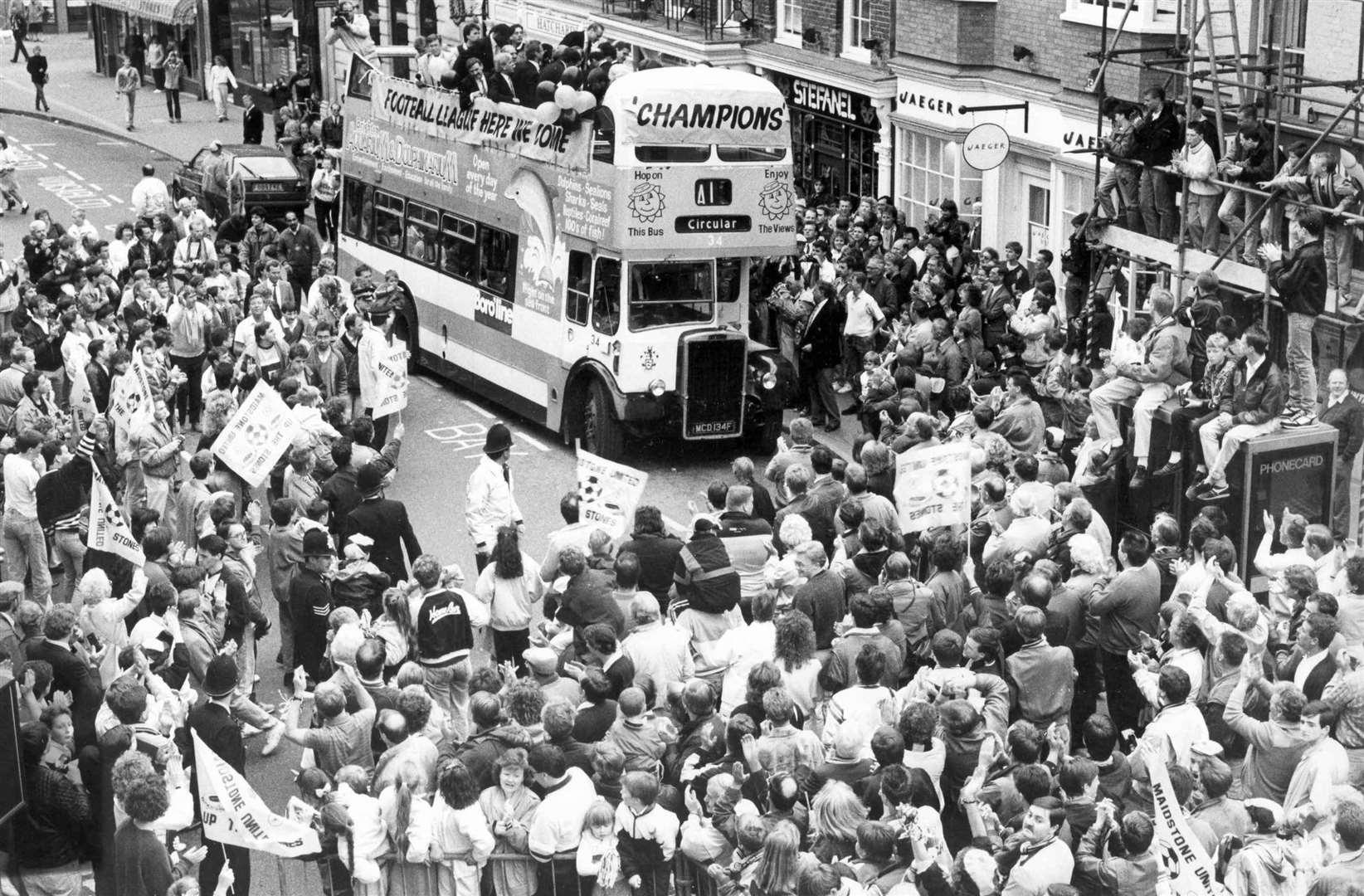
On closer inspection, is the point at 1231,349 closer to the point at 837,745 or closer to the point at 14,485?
the point at 837,745

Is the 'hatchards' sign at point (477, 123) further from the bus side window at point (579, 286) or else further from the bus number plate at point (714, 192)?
the bus number plate at point (714, 192)

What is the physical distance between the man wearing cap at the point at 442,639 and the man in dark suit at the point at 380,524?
81.0 inches

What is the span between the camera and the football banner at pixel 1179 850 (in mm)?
8273

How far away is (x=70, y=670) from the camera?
11039mm

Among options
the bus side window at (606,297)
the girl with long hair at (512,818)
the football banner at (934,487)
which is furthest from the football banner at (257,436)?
the girl with long hair at (512,818)

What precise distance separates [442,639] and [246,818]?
2.21m

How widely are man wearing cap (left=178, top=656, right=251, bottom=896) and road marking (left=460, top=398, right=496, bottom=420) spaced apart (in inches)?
451

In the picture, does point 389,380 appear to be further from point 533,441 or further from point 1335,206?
point 1335,206

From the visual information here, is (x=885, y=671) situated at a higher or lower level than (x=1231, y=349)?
lower

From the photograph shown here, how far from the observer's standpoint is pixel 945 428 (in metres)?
16.3

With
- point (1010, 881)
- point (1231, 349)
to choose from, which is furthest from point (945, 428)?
point (1010, 881)

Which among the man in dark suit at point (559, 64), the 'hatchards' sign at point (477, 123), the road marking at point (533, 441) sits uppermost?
the man in dark suit at point (559, 64)

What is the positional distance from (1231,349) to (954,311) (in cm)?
634

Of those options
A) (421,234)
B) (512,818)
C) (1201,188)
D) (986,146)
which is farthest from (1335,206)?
(421,234)
